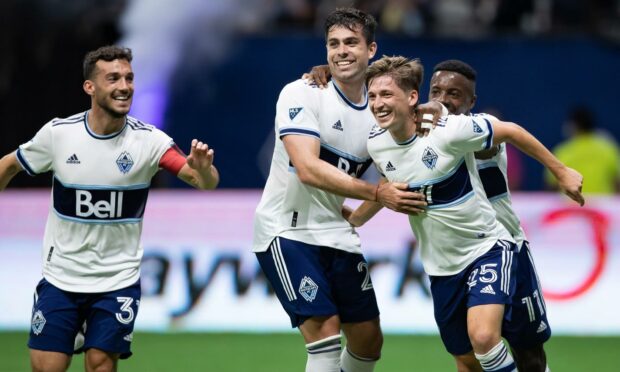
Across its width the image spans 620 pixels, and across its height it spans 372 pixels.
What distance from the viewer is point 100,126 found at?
277 inches

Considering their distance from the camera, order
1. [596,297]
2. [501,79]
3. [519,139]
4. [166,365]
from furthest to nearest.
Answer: [501,79] → [596,297] → [166,365] → [519,139]

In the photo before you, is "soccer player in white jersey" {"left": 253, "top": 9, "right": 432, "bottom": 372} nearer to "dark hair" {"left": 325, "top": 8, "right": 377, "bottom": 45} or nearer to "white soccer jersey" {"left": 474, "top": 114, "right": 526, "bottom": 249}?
"dark hair" {"left": 325, "top": 8, "right": 377, "bottom": 45}

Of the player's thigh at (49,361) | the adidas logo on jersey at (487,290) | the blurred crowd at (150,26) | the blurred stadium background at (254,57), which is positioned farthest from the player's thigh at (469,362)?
the blurred crowd at (150,26)

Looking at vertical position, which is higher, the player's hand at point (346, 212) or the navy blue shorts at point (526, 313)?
the player's hand at point (346, 212)

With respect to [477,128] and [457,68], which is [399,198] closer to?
[477,128]

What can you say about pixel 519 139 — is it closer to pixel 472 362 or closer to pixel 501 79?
pixel 472 362

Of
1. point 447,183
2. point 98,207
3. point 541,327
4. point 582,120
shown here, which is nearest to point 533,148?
point 447,183

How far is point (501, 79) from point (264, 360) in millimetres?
7346

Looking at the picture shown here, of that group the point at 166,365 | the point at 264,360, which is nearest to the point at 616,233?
the point at 264,360

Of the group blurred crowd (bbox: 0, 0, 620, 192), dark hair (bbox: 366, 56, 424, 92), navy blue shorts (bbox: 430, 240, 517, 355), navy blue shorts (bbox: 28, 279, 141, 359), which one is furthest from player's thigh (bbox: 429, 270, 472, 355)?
blurred crowd (bbox: 0, 0, 620, 192)

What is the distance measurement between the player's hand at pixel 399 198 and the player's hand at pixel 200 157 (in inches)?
40.8

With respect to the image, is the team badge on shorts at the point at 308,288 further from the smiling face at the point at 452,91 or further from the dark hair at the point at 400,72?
the smiling face at the point at 452,91

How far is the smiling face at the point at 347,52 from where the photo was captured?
6.88m

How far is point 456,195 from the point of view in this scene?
21.9 feet
